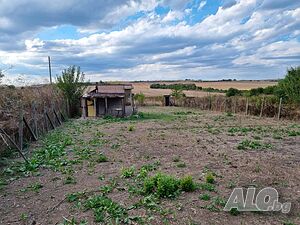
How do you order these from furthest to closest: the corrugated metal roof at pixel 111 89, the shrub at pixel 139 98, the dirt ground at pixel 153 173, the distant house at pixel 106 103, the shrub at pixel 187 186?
the shrub at pixel 139 98 < the corrugated metal roof at pixel 111 89 < the distant house at pixel 106 103 < the shrub at pixel 187 186 < the dirt ground at pixel 153 173

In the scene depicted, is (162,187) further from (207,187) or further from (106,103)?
(106,103)

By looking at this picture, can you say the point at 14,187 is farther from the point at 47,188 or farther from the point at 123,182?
the point at 123,182

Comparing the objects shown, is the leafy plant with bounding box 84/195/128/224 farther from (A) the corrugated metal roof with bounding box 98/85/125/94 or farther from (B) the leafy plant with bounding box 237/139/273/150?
(A) the corrugated metal roof with bounding box 98/85/125/94

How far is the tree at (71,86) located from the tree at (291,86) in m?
17.4

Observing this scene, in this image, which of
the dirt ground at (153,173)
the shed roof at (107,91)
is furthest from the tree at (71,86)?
the dirt ground at (153,173)

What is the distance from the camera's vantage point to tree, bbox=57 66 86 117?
26109 millimetres

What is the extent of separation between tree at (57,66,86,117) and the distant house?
102 centimetres

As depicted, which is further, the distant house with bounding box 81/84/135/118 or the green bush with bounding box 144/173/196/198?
the distant house with bounding box 81/84/135/118

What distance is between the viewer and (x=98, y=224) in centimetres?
432

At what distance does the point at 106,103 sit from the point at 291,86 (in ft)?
49.4

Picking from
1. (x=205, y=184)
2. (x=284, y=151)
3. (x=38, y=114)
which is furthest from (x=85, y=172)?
(x=38, y=114)

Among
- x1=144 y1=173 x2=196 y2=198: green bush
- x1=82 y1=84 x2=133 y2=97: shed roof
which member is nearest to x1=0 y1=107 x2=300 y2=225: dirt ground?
x1=144 y1=173 x2=196 y2=198: green bush

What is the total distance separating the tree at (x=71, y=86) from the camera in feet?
85.7

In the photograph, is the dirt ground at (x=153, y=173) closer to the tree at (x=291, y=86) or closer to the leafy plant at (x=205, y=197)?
the leafy plant at (x=205, y=197)
